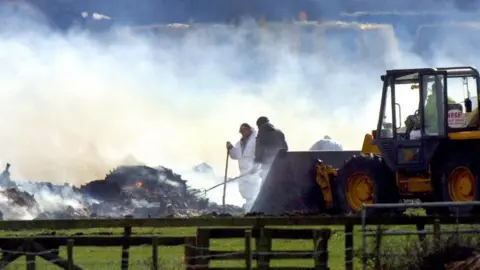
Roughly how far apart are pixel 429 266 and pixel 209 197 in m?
23.6

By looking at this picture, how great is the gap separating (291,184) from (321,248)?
12056 mm

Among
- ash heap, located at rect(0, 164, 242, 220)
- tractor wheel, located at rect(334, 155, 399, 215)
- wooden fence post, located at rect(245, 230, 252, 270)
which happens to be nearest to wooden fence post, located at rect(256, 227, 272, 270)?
wooden fence post, located at rect(245, 230, 252, 270)

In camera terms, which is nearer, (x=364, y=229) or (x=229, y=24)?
(x=364, y=229)

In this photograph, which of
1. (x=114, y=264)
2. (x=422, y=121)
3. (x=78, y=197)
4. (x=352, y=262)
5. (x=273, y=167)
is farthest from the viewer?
(x=78, y=197)

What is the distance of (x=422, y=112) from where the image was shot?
2736 centimetres

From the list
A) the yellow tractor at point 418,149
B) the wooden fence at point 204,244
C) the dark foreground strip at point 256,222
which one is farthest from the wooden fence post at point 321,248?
the yellow tractor at point 418,149

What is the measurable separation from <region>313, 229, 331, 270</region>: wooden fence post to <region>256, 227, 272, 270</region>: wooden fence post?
2.07 ft

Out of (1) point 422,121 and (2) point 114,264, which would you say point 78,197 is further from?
(2) point 114,264

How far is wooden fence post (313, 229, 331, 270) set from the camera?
19.8m

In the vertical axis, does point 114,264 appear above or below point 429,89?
below

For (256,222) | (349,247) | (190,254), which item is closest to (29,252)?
(190,254)

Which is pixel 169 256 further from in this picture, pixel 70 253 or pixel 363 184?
pixel 363 184

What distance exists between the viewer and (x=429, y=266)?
2039cm

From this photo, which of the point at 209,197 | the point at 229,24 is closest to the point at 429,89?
the point at 209,197
